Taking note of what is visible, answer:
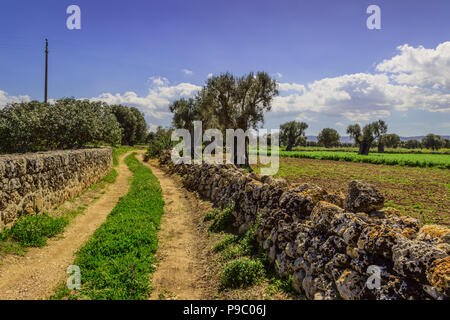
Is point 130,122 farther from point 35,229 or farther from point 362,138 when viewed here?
point 35,229

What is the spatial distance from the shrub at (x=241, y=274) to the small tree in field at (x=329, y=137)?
133 meters

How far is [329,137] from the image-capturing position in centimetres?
12862

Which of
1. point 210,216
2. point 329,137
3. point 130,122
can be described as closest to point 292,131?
point 329,137

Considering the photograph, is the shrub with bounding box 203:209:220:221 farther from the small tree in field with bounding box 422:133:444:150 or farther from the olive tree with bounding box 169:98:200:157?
the small tree in field with bounding box 422:133:444:150

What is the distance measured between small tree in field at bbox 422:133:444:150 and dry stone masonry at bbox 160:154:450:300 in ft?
479

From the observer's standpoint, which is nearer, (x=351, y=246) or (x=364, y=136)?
(x=351, y=246)

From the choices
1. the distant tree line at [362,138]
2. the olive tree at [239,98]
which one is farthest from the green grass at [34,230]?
the distant tree line at [362,138]

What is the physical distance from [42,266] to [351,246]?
667cm

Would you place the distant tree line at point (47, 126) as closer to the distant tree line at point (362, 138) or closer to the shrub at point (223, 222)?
the shrub at point (223, 222)

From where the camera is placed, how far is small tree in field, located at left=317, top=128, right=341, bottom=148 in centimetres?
12850

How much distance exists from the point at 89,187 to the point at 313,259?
13918 mm

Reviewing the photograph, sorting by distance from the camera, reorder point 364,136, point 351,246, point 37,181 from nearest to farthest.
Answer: point 351,246
point 37,181
point 364,136
